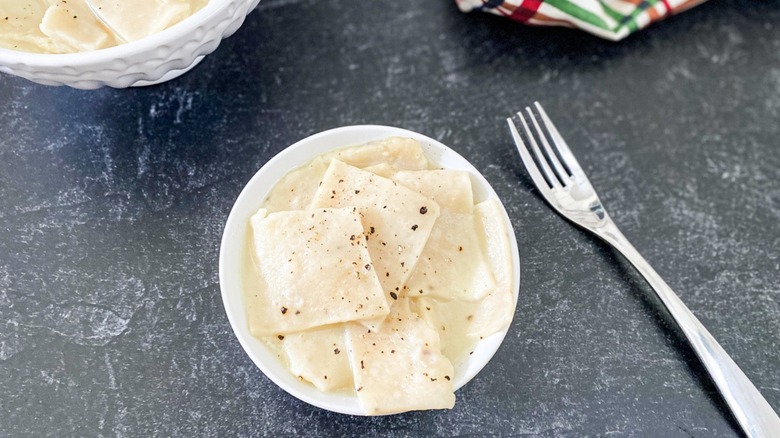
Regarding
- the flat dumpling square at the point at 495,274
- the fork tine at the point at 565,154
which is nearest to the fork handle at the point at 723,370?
the fork tine at the point at 565,154

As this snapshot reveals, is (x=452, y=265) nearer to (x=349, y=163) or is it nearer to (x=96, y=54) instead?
(x=349, y=163)

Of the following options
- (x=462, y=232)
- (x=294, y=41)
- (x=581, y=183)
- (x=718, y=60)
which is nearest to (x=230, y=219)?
(x=462, y=232)

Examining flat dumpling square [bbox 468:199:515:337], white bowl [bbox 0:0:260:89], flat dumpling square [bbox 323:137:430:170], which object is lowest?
flat dumpling square [bbox 468:199:515:337]

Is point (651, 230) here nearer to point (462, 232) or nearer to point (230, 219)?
point (462, 232)

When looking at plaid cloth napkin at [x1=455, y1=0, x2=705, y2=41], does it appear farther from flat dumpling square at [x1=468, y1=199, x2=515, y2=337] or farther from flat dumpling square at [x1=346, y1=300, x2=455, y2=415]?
flat dumpling square at [x1=346, y1=300, x2=455, y2=415]

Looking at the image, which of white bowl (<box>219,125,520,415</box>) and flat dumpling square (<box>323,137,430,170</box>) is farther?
flat dumpling square (<box>323,137,430,170</box>)

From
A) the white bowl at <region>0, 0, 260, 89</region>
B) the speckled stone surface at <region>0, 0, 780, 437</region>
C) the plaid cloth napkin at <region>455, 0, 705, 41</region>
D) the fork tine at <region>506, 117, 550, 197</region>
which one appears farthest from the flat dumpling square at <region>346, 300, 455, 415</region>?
the plaid cloth napkin at <region>455, 0, 705, 41</region>

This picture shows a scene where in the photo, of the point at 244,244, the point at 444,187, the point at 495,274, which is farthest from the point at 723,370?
the point at 244,244
